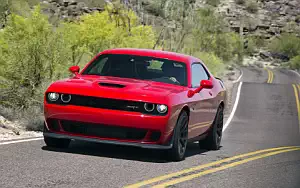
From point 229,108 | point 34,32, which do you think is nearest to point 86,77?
point 34,32

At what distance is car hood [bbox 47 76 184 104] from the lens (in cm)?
889

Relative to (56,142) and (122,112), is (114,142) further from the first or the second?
(56,142)

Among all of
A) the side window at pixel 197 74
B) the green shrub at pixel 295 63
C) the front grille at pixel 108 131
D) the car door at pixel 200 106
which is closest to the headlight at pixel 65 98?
the front grille at pixel 108 131

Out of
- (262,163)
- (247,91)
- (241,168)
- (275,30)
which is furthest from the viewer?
(275,30)

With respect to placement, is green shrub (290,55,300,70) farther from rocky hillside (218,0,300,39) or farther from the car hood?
the car hood

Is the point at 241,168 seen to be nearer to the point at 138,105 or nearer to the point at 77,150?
the point at 138,105

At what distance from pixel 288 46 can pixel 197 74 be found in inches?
4085

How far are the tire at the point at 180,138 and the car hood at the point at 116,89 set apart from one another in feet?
1.29

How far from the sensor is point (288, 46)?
369 ft

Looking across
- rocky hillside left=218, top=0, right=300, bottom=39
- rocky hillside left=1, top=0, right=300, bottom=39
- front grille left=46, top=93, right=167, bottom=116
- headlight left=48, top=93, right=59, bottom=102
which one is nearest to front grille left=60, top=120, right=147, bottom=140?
front grille left=46, top=93, right=167, bottom=116

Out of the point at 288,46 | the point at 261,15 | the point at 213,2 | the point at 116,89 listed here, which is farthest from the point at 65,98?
the point at 261,15

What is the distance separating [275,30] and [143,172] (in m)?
118

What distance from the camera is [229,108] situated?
1332 inches

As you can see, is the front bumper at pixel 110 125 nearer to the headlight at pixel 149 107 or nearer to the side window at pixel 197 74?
the headlight at pixel 149 107
